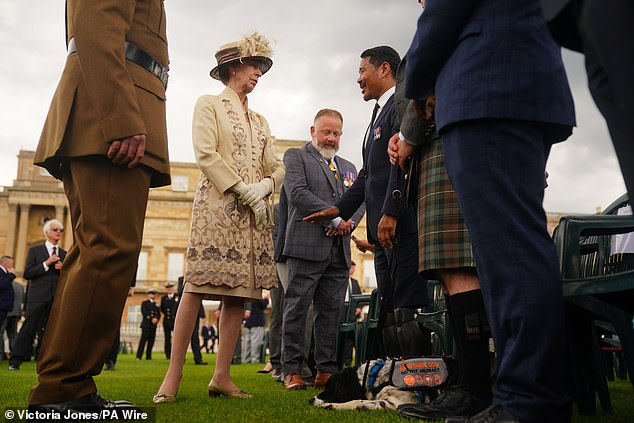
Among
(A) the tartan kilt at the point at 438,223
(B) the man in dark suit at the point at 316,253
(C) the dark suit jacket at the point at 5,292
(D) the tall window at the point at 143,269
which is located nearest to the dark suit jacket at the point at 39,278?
(C) the dark suit jacket at the point at 5,292

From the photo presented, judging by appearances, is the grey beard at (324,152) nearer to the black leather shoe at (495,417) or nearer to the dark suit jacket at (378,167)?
the dark suit jacket at (378,167)

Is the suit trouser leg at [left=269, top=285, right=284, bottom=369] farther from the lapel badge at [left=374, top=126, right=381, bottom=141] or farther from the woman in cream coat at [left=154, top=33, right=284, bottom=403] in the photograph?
the lapel badge at [left=374, top=126, right=381, bottom=141]

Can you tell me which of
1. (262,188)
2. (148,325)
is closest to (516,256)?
(262,188)

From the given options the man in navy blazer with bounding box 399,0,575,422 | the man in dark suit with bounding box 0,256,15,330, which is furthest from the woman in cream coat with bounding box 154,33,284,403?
the man in dark suit with bounding box 0,256,15,330

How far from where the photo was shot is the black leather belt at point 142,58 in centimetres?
320

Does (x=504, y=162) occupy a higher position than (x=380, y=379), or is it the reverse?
(x=504, y=162)

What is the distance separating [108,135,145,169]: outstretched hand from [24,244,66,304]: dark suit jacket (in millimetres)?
9703

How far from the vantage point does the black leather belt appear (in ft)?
10.5

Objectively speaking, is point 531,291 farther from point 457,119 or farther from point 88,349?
point 88,349

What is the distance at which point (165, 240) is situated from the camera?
→ 178 feet

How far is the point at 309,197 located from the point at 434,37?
12.5 feet

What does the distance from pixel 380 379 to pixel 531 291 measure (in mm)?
1780

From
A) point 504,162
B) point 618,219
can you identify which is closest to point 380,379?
point 618,219

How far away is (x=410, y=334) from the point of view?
3.99 meters
